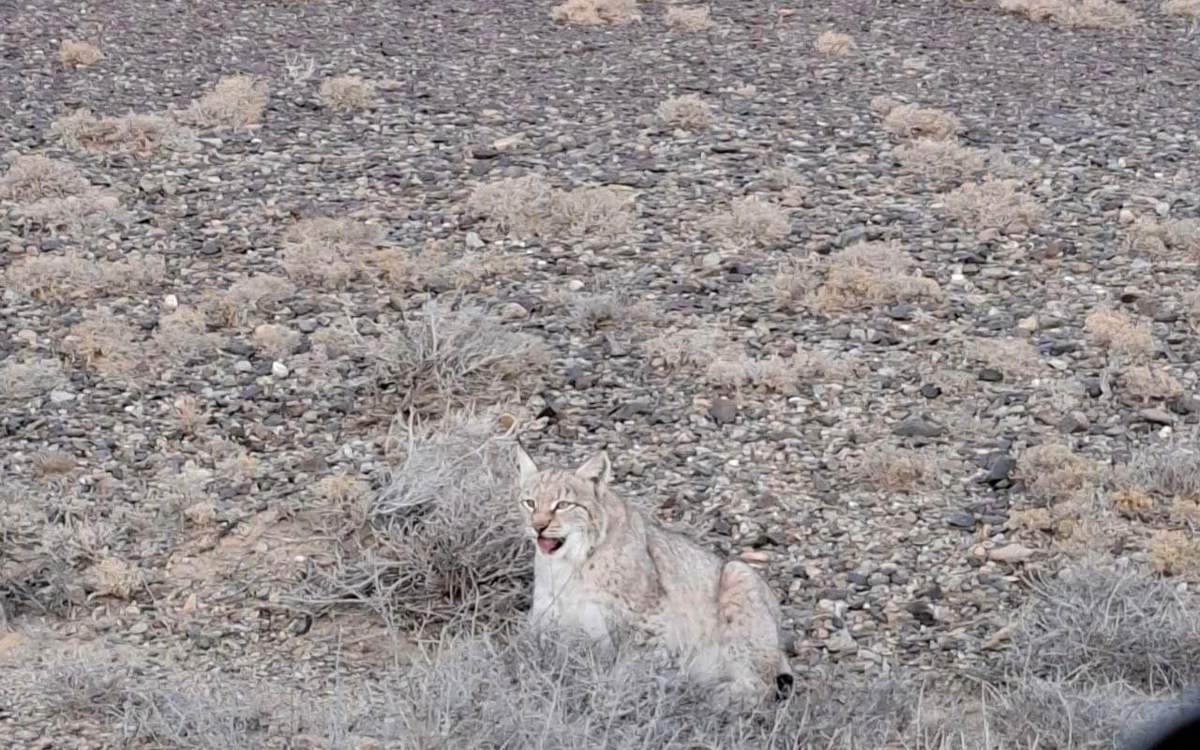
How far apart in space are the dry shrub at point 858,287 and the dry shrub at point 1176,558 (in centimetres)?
323

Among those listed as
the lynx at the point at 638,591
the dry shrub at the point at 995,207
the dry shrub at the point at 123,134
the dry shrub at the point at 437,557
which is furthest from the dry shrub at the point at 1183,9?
the lynx at the point at 638,591

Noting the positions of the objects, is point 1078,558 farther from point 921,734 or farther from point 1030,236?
point 1030,236

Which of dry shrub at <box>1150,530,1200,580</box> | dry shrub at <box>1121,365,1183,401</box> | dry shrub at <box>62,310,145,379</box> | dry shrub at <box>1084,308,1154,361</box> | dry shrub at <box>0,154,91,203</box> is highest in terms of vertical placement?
dry shrub at <box>1150,530,1200,580</box>

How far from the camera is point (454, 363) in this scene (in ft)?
30.5

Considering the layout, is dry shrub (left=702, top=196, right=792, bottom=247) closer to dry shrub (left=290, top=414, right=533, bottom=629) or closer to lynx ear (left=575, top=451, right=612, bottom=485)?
dry shrub (left=290, top=414, right=533, bottom=629)

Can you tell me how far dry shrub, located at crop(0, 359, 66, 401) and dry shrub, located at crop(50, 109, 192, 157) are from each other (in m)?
3.63

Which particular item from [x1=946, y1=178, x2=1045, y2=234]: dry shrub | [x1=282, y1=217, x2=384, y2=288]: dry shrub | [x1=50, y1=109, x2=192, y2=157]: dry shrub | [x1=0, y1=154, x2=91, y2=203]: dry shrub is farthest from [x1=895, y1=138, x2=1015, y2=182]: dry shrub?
[x1=0, y1=154, x2=91, y2=203]: dry shrub

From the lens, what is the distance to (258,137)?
1317cm

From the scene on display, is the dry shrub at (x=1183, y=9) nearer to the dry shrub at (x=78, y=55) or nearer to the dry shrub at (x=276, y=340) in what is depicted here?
the dry shrub at (x=78, y=55)

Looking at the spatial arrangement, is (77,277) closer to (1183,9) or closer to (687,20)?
(687,20)

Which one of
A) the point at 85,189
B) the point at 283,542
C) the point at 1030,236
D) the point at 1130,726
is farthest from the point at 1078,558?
the point at 85,189

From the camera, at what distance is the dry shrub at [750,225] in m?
11.3

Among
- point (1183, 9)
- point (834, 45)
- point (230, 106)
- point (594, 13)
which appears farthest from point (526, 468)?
point (1183, 9)

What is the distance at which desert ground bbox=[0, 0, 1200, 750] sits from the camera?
6504 mm
